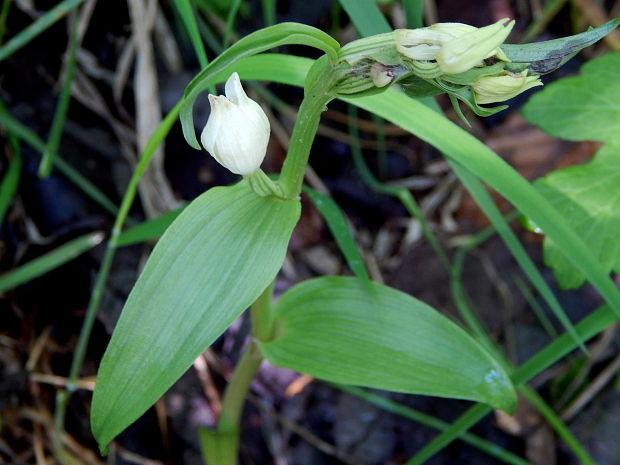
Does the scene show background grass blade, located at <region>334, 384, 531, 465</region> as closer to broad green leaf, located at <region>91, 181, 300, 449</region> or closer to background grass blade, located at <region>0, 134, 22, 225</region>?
broad green leaf, located at <region>91, 181, 300, 449</region>

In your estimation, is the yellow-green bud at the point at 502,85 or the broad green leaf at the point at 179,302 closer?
the yellow-green bud at the point at 502,85

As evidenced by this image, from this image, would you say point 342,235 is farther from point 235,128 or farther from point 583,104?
point 583,104

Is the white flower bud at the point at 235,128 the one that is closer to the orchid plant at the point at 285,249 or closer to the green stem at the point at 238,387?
the orchid plant at the point at 285,249

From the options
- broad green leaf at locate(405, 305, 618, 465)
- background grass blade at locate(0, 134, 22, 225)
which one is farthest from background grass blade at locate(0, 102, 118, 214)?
broad green leaf at locate(405, 305, 618, 465)

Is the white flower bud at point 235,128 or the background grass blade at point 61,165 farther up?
the white flower bud at point 235,128

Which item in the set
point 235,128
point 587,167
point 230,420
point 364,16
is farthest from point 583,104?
point 230,420

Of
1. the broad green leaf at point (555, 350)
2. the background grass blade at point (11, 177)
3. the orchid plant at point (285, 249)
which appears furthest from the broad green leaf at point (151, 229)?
the broad green leaf at point (555, 350)
